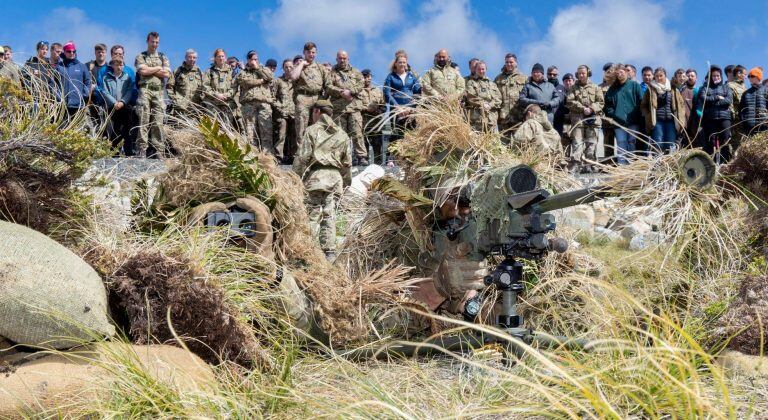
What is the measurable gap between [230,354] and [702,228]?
9.65 feet

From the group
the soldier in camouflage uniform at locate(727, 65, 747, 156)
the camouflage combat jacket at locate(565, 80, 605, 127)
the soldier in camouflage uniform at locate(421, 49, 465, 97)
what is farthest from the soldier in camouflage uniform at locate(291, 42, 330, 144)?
the soldier in camouflage uniform at locate(727, 65, 747, 156)

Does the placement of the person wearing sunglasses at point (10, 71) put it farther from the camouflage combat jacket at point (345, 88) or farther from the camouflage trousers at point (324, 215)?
the camouflage combat jacket at point (345, 88)

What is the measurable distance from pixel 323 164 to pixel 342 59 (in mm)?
3830

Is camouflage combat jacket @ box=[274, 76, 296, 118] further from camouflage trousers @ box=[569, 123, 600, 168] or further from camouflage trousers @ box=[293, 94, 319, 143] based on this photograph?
camouflage trousers @ box=[569, 123, 600, 168]

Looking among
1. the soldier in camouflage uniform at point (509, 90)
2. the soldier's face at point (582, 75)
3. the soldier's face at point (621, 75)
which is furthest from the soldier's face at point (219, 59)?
the soldier's face at point (621, 75)

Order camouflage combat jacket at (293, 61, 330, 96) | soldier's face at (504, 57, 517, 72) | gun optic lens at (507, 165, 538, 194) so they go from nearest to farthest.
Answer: gun optic lens at (507, 165, 538, 194) → camouflage combat jacket at (293, 61, 330, 96) → soldier's face at (504, 57, 517, 72)

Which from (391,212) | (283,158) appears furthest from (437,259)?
(283,158)

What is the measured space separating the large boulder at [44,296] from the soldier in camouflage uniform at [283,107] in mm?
9057

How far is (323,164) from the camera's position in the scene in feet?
29.9

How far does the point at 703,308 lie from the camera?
4648mm

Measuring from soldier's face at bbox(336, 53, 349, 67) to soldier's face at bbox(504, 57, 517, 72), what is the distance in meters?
2.71

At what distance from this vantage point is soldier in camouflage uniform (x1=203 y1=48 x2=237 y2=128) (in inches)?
464

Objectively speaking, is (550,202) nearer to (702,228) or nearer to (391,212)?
(702,228)

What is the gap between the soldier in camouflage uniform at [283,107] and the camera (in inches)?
489
